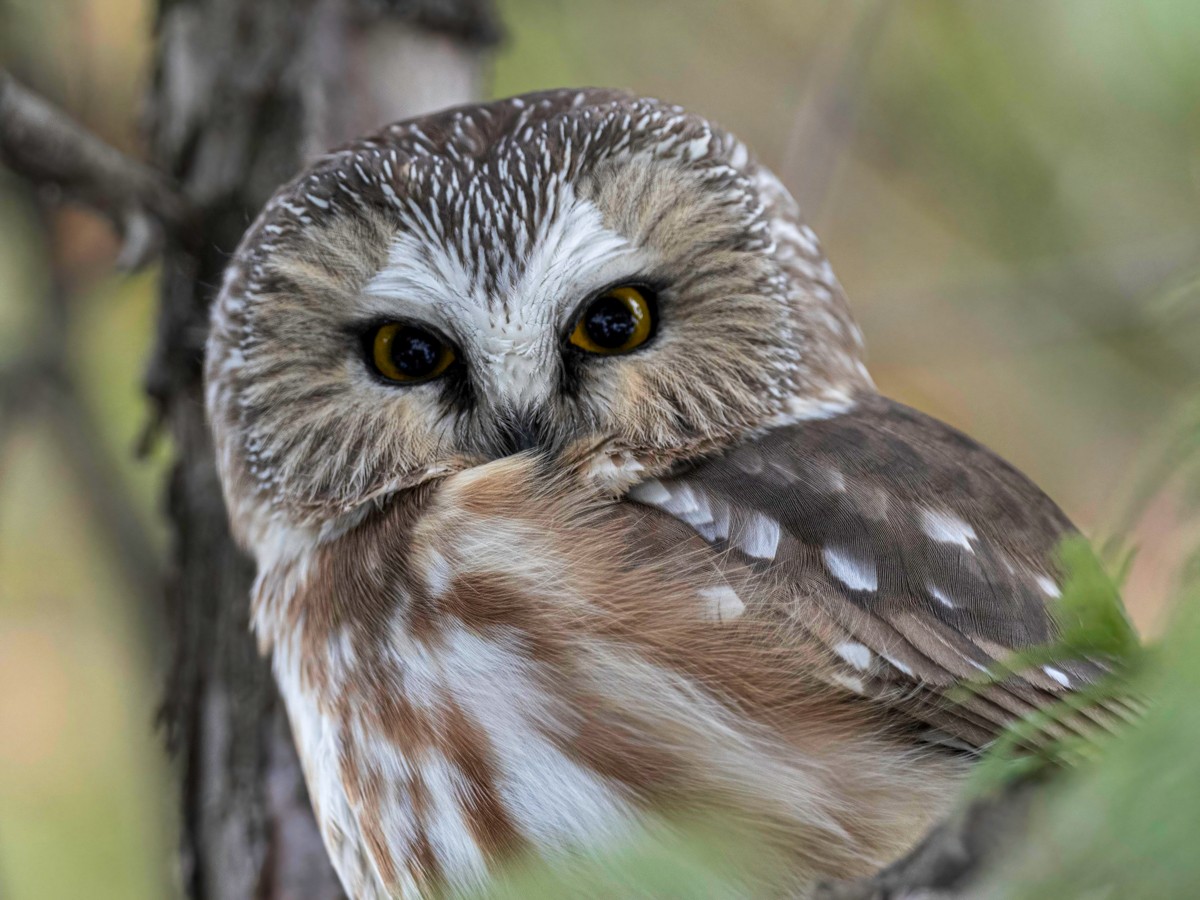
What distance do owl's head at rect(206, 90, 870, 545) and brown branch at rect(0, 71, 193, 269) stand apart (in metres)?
0.49

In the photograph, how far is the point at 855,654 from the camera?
1.75 metres

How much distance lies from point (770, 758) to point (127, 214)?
189cm

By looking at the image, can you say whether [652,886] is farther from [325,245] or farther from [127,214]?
[127,214]

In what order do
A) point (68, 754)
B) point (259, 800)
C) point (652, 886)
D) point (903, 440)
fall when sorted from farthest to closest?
1. point (68, 754)
2. point (259, 800)
3. point (903, 440)
4. point (652, 886)

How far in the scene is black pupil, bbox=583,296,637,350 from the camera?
198 cm

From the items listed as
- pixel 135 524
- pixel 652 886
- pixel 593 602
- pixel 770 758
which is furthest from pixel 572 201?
pixel 135 524

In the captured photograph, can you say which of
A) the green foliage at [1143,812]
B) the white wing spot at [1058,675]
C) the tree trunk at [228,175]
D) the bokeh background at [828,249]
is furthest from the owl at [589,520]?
the green foliage at [1143,812]

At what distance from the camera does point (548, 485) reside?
1902 mm

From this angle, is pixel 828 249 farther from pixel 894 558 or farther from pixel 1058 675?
pixel 1058 675

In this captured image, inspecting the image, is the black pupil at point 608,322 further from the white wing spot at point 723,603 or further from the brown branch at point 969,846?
the brown branch at point 969,846

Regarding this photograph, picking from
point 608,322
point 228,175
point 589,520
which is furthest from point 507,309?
point 228,175

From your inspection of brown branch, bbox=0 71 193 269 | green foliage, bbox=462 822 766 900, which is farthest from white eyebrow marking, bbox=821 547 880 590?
brown branch, bbox=0 71 193 269

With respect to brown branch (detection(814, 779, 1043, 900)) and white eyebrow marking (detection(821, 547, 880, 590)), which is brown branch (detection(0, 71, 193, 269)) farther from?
brown branch (detection(814, 779, 1043, 900))

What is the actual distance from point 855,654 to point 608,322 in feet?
2.28
